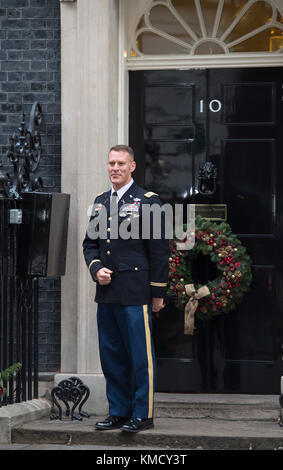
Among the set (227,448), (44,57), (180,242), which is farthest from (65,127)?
(227,448)

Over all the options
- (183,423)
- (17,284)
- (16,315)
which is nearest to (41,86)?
(17,284)

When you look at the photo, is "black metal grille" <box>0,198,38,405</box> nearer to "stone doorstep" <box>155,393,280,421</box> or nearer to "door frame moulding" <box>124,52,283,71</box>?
"stone doorstep" <box>155,393,280,421</box>

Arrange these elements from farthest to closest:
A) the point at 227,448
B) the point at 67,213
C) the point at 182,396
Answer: the point at 182,396, the point at 67,213, the point at 227,448

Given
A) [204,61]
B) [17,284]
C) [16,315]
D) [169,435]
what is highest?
[204,61]

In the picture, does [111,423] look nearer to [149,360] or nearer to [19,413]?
[149,360]

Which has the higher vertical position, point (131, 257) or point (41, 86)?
point (41, 86)

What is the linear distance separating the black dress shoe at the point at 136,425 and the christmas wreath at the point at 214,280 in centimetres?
128

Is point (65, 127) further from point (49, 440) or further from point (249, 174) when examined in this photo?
point (49, 440)

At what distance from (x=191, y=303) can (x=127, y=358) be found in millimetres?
1122

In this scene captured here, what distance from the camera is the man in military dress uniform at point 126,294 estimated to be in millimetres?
6727

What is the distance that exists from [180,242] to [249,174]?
33.7 inches

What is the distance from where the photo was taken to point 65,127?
7.73 m

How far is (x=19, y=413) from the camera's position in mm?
7148

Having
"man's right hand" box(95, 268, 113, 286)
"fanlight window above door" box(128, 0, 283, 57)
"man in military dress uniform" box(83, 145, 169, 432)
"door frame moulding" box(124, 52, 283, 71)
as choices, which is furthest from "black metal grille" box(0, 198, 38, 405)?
"fanlight window above door" box(128, 0, 283, 57)
